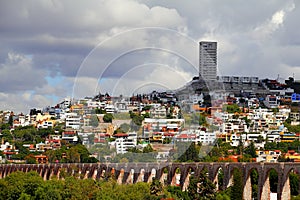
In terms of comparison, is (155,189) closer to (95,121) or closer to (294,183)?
(294,183)

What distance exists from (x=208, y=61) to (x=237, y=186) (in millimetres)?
57490

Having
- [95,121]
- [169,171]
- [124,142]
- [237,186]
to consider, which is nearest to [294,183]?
[237,186]

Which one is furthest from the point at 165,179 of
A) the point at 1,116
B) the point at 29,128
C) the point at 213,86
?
the point at 1,116

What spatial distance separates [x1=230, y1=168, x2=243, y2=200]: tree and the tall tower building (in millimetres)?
49145

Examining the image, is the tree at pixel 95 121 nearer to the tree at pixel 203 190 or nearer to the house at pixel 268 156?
the house at pixel 268 156

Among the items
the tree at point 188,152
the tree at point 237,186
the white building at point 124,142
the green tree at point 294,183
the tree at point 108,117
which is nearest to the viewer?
the tree at point 237,186

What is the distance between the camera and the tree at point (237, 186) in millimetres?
37438

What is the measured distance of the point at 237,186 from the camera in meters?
38.2

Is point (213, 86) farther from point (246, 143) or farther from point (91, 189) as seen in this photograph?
point (91, 189)

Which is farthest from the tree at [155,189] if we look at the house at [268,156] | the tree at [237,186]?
the house at [268,156]

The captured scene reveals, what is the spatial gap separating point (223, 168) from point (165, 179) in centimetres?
804

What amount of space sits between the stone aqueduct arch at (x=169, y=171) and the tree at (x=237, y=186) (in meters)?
0.31

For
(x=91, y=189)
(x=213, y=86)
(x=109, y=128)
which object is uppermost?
(x=213, y=86)

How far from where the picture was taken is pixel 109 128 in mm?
67688
